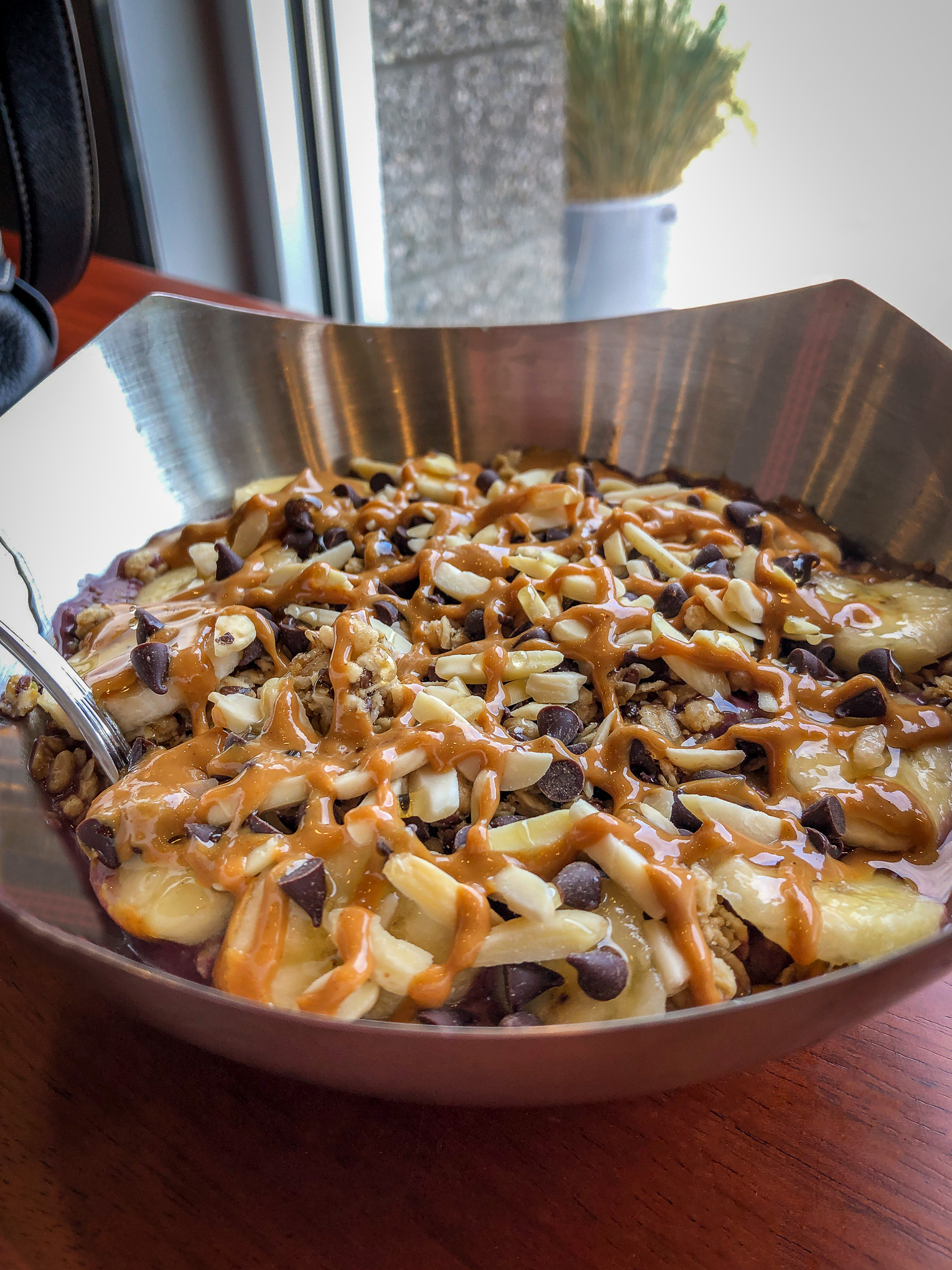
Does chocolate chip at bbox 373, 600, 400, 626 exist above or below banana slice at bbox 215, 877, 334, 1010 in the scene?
above

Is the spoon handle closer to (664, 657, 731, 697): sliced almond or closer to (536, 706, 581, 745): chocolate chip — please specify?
(536, 706, 581, 745): chocolate chip

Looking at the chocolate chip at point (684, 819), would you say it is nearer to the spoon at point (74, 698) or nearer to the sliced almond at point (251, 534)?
the spoon at point (74, 698)

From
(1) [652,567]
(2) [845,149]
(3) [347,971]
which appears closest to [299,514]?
(1) [652,567]

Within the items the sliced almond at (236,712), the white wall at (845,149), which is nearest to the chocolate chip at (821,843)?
the sliced almond at (236,712)

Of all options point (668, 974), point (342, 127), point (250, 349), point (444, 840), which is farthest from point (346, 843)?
point (342, 127)

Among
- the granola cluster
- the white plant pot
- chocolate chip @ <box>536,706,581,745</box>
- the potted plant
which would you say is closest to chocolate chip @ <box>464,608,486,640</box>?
the granola cluster

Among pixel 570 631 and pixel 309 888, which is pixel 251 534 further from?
pixel 309 888

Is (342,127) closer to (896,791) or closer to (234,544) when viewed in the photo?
Result: (234,544)
